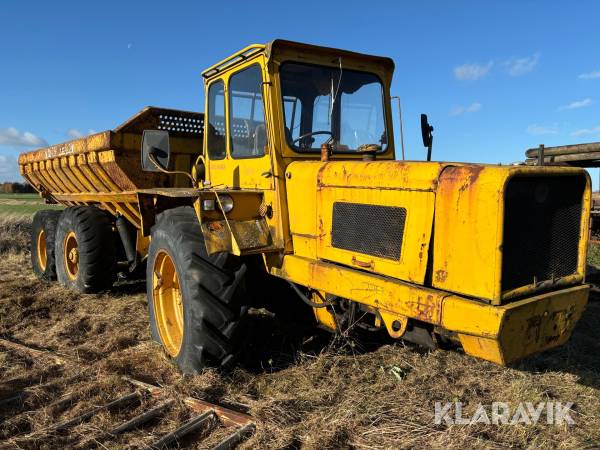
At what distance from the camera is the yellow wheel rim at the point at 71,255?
23.9 feet

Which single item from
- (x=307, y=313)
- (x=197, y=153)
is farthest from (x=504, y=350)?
(x=197, y=153)

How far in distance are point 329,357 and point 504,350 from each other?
192 centimetres

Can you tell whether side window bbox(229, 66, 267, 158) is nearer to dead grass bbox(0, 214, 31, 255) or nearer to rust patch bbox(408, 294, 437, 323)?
rust patch bbox(408, 294, 437, 323)

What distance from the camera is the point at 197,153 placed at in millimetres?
6574

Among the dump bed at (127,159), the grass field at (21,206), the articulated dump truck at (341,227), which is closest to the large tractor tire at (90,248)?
the dump bed at (127,159)

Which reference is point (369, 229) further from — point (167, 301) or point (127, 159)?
point (127, 159)

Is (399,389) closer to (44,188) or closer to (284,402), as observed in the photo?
(284,402)

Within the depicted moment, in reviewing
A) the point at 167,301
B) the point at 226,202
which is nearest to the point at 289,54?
the point at 226,202

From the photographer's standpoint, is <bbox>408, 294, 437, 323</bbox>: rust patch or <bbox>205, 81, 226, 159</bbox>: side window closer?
<bbox>408, 294, 437, 323</bbox>: rust patch

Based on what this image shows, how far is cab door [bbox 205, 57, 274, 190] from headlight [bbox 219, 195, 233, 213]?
0.95 feet

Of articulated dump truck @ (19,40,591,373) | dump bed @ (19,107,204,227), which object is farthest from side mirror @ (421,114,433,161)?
dump bed @ (19,107,204,227)

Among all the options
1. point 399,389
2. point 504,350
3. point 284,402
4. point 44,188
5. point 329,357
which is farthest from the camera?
point 44,188

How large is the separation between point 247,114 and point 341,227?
140 centimetres

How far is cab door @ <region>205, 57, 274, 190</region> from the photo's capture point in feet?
13.6
